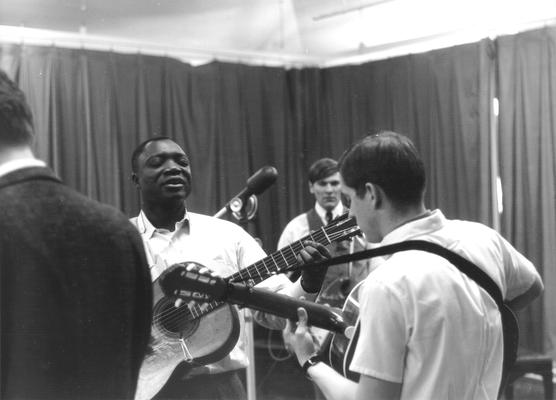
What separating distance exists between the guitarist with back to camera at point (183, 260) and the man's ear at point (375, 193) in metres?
0.53

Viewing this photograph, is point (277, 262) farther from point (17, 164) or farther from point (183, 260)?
point (17, 164)

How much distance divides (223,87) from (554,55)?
5.57ft

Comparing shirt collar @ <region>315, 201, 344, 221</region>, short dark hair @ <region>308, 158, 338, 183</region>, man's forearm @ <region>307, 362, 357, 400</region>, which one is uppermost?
short dark hair @ <region>308, 158, 338, 183</region>

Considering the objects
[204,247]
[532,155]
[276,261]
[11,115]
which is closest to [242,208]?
[204,247]

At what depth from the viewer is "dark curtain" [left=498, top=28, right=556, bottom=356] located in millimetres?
3736

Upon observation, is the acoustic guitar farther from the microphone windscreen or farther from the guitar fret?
the microphone windscreen

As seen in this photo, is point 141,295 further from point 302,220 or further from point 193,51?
point 193,51

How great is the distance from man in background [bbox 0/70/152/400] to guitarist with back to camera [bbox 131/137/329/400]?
771mm

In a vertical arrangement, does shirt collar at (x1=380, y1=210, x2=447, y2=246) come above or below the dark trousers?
above

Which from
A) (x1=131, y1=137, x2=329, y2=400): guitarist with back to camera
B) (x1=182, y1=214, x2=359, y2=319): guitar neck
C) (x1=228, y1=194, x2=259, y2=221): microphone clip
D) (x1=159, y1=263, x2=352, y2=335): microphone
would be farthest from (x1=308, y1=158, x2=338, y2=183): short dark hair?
(x1=159, y1=263, x2=352, y2=335): microphone

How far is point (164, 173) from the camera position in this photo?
196cm

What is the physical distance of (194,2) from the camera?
373 cm

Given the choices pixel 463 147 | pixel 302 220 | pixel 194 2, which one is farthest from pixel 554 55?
pixel 194 2

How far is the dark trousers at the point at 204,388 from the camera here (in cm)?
180
